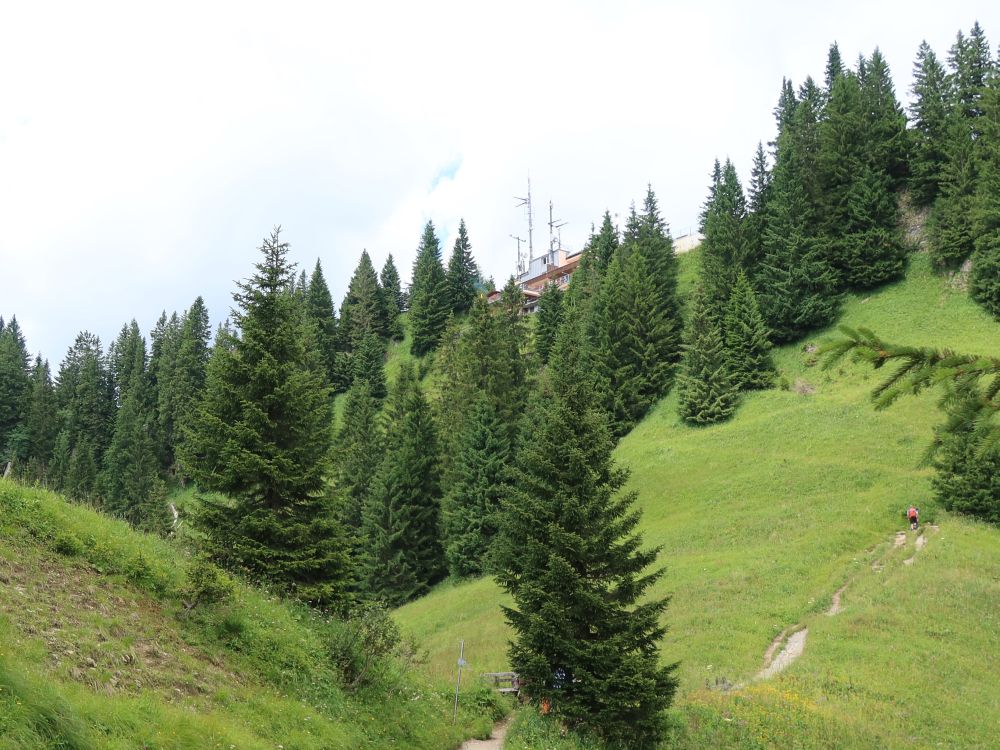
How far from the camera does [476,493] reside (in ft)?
140

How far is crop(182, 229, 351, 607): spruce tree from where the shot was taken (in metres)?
16.5

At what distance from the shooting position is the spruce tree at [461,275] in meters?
98.1

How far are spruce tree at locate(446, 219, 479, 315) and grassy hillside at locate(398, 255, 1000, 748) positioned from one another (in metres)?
51.5

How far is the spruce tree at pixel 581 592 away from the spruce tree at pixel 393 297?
8535cm

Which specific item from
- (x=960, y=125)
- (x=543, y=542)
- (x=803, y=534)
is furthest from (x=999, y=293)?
(x=543, y=542)

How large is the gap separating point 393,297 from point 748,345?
66992mm

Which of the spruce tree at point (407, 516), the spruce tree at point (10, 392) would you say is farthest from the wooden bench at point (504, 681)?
the spruce tree at point (10, 392)

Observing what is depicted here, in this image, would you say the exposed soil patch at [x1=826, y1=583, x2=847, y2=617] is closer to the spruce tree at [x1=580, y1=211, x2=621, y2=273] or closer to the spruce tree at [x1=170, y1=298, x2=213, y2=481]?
the spruce tree at [x1=580, y1=211, x2=621, y2=273]

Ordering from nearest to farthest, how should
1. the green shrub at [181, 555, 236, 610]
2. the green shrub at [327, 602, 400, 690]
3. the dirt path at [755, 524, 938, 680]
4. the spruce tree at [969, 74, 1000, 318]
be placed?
the green shrub at [181, 555, 236, 610] < the green shrub at [327, 602, 400, 690] < the dirt path at [755, 524, 938, 680] < the spruce tree at [969, 74, 1000, 318]

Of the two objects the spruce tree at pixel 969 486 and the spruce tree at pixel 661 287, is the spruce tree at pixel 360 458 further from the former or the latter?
the spruce tree at pixel 969 486

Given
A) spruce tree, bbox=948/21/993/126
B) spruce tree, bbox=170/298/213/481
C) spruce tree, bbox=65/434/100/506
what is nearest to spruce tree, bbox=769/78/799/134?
spruce tree, bbox=948/21/993/126

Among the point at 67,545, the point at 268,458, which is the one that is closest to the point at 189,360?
the point at 268,458

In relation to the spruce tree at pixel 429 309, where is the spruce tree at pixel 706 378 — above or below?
below

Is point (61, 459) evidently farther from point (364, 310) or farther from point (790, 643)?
point (790, 643)
